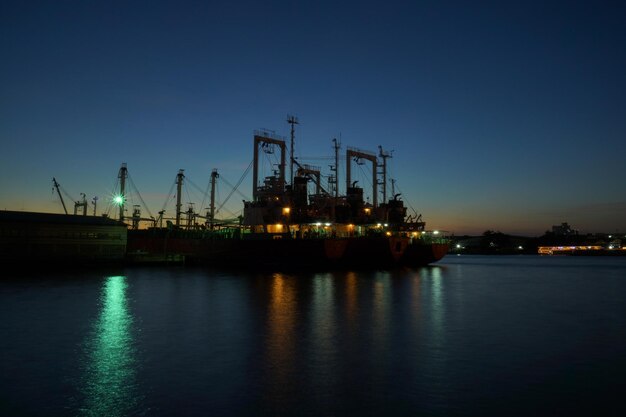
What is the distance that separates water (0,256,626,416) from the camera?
40.0ft

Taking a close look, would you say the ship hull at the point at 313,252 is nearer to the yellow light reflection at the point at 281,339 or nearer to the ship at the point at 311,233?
the ship at the point at 311,233

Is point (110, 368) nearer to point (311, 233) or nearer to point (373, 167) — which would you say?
point (311, 233)

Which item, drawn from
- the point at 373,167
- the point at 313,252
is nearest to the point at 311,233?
the point at 313,252

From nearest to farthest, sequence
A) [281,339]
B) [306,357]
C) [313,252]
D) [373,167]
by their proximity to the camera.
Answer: [306,357]
[281,339]
[313,252]
[373,167]

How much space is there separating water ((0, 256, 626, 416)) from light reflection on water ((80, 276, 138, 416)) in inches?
2.4

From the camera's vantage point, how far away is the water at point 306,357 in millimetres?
12203

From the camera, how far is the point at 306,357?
1736cm

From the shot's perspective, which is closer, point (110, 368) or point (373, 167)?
point (110, 368)

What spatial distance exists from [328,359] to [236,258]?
6244 cm

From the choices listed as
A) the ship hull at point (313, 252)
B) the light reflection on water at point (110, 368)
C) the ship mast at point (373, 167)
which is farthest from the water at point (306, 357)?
the ship mast at point (373, 167)

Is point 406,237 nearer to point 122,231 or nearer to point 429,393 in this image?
point 122,231

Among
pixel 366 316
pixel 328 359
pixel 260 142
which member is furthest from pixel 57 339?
pixel 260 142

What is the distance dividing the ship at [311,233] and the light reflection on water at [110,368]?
43766 millimetres

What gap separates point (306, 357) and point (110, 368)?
22.5 ft
